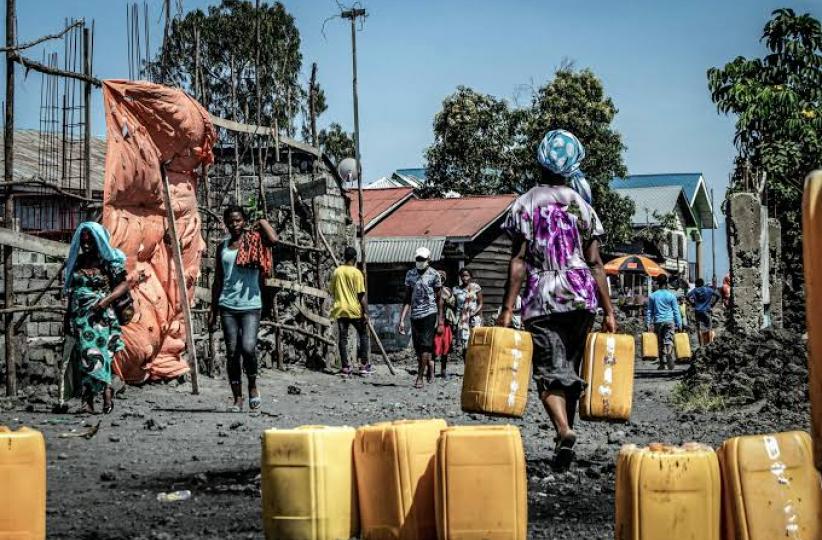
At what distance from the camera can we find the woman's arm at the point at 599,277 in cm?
779

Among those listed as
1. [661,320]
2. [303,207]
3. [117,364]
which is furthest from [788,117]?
[117,364]

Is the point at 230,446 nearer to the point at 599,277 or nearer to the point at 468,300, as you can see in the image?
the point at 599,277

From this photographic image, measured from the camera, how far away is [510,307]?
7.48 metres

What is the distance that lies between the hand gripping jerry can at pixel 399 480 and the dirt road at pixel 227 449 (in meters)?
0.63

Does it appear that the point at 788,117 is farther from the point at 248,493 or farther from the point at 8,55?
the point at 248,493

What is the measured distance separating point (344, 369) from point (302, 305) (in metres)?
1.14

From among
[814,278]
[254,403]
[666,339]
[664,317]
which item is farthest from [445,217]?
[814,278]

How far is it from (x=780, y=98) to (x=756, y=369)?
762 centimetres

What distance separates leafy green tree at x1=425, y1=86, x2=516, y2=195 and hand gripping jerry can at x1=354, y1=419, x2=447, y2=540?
132 feet

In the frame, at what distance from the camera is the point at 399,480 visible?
537cm

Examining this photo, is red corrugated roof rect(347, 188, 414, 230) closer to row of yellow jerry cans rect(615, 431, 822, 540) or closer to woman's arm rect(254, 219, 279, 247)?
woman's arm rect(254, 219, 279, 247)

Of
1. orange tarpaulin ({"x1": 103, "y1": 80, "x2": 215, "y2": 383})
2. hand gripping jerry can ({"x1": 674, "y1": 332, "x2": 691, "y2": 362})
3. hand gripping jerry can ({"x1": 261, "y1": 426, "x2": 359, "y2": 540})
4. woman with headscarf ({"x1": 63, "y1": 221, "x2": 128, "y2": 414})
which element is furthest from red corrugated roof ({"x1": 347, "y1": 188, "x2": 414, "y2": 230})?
hand gripping jerry can ({"x1": 261, "y1": 426, "x2": 359, "y2": 540})

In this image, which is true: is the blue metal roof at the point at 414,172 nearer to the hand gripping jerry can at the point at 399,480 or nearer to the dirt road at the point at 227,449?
the dirt road at the point at 227,449

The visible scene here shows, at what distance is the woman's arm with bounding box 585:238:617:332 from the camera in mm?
7787
